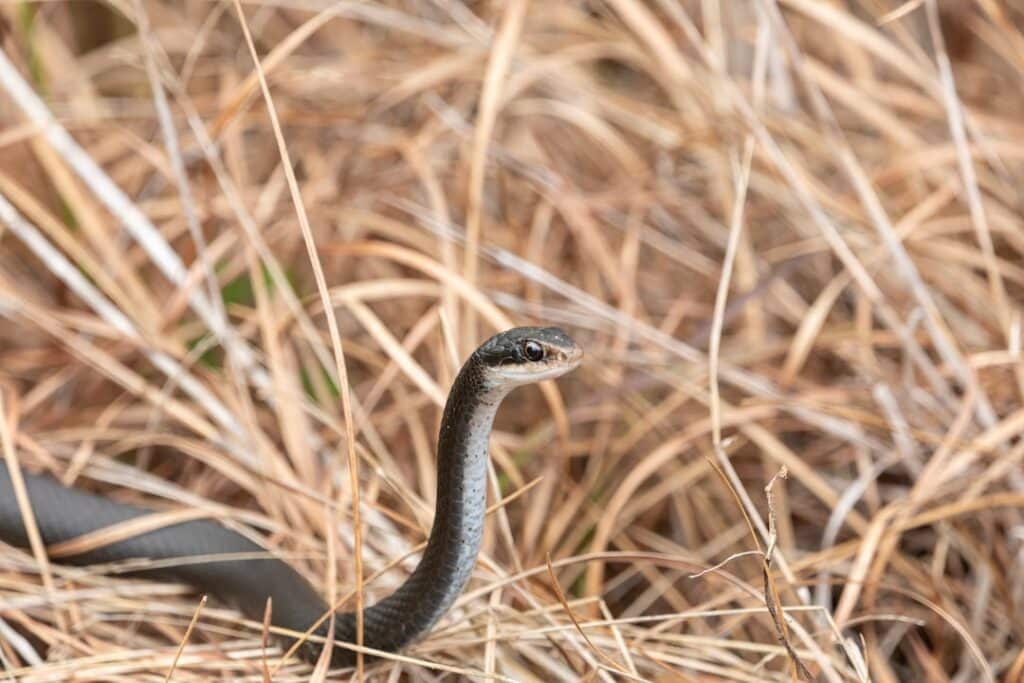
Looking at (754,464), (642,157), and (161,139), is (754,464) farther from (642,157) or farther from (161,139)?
(161,139)

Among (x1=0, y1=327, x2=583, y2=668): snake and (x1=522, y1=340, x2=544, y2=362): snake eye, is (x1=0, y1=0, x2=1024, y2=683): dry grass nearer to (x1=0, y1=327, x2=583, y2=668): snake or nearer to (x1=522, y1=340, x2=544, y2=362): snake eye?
(x1=0, y1=327, x2=583, y2=668): snake

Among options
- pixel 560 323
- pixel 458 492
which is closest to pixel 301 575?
pixel 458 492

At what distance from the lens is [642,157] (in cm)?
272

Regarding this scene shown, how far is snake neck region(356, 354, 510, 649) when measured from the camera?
1271 mm

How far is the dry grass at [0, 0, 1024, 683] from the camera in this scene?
1.66 metres

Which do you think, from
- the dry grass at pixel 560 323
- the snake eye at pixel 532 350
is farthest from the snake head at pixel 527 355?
the dry grass at pixel 560 323

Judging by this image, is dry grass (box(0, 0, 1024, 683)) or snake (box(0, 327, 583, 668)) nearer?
snake (box(0, 327, 583, 668))

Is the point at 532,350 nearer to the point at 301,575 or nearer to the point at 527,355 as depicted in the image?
the point at 527,355

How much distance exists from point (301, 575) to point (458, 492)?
50 cm

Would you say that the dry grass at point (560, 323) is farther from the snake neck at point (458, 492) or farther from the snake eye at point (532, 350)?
the snake eye at point (532, 350)

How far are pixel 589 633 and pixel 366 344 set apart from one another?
94 centimetres

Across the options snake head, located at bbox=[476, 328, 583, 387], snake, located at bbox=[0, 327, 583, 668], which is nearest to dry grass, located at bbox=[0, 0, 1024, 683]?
snake, located at bbox=[0, 327, 583, 668]

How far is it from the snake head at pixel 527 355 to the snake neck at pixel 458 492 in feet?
0.04

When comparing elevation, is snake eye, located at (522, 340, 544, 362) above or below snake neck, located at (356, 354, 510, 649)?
above
